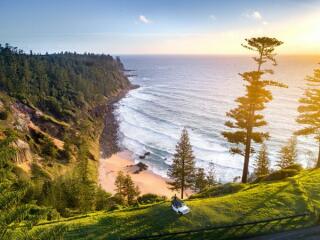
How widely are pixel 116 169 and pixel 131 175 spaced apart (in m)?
5.47

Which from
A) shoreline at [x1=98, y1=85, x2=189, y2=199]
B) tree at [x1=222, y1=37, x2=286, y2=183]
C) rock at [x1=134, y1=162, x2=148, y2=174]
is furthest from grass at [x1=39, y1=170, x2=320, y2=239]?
rock at [x1=134, y1=162, x2=148, y2=174]

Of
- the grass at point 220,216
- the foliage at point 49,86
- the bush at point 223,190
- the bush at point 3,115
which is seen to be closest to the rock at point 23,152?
the bush at point 3,115

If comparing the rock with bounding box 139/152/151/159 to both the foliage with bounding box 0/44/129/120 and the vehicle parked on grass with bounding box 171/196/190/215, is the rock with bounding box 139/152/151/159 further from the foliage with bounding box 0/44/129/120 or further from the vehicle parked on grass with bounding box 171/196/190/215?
the vehicle parked on grass with bounding box 171/196/190/215

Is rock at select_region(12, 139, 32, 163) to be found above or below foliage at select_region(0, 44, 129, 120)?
below

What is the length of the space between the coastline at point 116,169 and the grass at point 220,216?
115 feet

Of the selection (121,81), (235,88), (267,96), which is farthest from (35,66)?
(267,96)

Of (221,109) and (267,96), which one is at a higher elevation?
(267,96)

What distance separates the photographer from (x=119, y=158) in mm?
82750

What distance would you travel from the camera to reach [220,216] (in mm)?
23953

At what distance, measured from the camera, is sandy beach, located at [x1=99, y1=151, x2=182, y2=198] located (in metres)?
64.7

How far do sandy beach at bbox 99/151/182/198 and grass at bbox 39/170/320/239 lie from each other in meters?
37.0

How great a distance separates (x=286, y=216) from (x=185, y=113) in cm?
9770

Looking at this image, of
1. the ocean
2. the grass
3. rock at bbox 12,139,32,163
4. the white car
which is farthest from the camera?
the ocean

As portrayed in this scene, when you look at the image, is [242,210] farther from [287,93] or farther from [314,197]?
[287,93]
